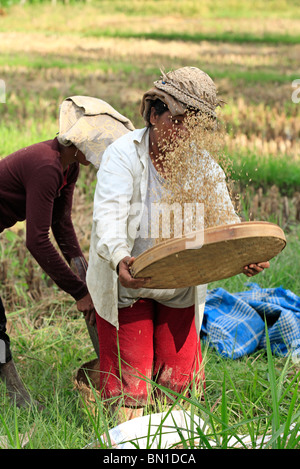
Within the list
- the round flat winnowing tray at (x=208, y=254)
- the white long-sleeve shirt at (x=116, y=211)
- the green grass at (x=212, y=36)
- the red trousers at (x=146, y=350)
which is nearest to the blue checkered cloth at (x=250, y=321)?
the red trousers at (x=146, y=350)

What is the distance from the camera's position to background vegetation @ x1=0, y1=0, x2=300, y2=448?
247 cm

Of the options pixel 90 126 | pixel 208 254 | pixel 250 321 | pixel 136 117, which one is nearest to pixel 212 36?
pixel 136 117

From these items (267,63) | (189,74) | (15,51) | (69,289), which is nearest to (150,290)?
(69,289)

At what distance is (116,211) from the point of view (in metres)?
2.15

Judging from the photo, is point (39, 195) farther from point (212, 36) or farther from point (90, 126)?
point (212, 36)

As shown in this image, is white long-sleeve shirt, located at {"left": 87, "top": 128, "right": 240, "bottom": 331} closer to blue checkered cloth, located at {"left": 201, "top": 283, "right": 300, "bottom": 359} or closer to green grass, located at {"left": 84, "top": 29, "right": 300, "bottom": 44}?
blue checkered cloth, located at {"left": 201, "top": 283, "right": 300, "bottom": 359}

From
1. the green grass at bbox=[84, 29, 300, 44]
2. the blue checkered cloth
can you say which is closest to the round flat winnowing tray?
the blue checkered cloth

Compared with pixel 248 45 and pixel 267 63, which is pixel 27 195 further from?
pixel 248 45

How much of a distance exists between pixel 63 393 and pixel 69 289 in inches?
18.4

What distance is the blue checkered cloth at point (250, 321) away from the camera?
10.3 ft

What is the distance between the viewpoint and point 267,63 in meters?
13.0

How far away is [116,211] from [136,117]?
5436mm

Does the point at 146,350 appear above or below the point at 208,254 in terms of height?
below

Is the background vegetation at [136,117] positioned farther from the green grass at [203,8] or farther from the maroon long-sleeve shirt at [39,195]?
the maroon long-sleeve shirt at [39,195]
